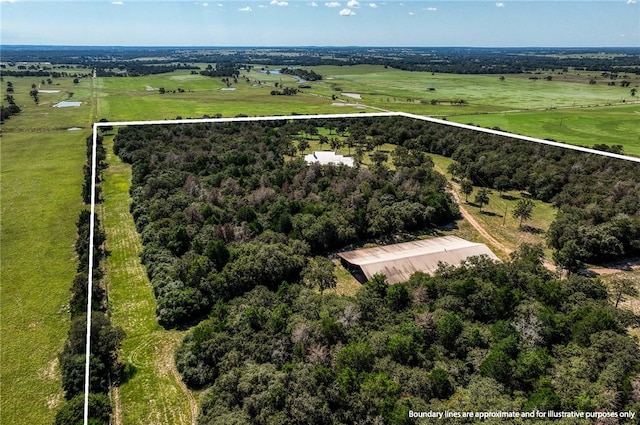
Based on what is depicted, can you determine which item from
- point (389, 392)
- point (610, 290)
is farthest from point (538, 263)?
point (389, 392)

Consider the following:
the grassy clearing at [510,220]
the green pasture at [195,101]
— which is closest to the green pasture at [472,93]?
the green pasture at [195,101]

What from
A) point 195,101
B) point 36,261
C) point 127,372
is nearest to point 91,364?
point 127,372

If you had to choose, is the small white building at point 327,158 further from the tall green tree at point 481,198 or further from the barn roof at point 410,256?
the barn roof at point 410,256

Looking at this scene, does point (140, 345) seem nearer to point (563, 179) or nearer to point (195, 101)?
point (563, 179)

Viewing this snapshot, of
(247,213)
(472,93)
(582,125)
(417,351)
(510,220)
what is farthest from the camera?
(472,93)

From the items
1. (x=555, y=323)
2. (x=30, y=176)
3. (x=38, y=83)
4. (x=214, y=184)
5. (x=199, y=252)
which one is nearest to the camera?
(x=555, y=323)

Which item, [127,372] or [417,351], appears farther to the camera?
[127,372]

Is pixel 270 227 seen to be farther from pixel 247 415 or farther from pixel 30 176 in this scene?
pixel 30 176
